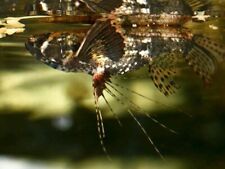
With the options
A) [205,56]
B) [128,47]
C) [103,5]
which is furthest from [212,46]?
[103,5]

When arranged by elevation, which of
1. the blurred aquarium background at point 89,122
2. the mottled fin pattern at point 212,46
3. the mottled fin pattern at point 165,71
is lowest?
the blurred aquarium background at point 89,122

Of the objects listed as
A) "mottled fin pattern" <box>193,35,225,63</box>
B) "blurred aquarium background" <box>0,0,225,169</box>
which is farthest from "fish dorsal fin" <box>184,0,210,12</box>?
"blurred aquarium background" <box>0,0,225,169</box>

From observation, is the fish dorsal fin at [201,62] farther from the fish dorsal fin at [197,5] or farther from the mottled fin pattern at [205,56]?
the fish dorsal fin at [197,5]

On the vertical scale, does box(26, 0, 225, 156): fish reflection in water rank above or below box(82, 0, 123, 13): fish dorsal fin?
below

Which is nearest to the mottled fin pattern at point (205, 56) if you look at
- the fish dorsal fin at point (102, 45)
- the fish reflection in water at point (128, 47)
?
the fish reflection in water at point (128, 47)

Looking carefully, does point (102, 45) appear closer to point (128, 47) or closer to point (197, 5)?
point (128, 47)

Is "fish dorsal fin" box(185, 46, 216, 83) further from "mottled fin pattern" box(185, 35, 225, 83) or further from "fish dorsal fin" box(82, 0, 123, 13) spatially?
"fish dorsal fin" box(82, 0, 123, 13)
